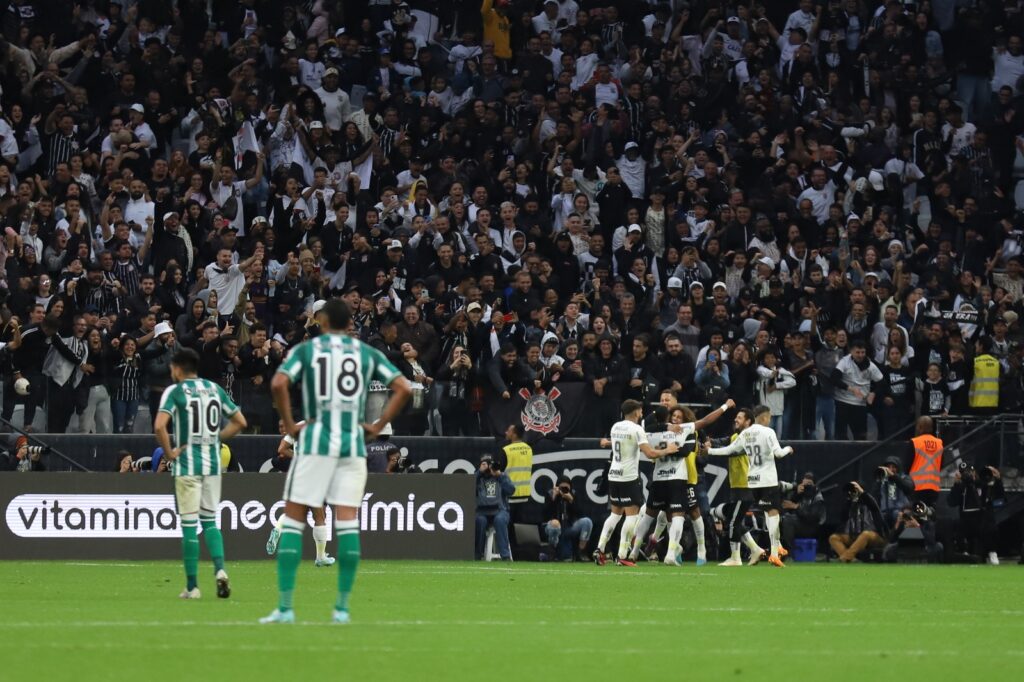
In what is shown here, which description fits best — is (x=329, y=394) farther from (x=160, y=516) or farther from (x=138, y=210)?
(x=138, y=210)

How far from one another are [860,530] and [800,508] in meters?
1.02

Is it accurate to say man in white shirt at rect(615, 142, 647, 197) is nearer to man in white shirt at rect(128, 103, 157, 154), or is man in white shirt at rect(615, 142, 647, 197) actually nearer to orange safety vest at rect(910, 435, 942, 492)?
orange safety vest at rect(910, 435, 942, 492)

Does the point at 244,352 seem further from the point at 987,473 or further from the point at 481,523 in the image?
the point at 987,473

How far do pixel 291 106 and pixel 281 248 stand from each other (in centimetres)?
278

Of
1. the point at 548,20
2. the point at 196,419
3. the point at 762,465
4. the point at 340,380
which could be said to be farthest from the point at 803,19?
the point at 340,380

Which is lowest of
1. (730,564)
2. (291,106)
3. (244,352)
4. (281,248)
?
(730,564)

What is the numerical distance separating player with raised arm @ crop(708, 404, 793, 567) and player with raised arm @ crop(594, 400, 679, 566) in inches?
45.5

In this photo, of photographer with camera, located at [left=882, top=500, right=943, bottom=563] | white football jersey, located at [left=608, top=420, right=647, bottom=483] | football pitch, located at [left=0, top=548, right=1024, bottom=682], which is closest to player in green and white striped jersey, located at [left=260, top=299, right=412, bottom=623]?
football pitch, located at [left=0, top=548, right=1024, bottom=682]

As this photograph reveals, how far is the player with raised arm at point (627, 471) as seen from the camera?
2391 cm

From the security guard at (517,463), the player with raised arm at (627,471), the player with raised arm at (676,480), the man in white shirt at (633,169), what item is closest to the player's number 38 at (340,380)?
the player with raised arm at (627,471)

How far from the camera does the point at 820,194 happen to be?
31.5m

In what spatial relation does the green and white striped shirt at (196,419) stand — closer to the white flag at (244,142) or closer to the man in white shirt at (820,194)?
the white flag at (244,142)

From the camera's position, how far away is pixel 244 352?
25.0 m

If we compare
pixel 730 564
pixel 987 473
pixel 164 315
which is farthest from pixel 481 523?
pixel 987 473
